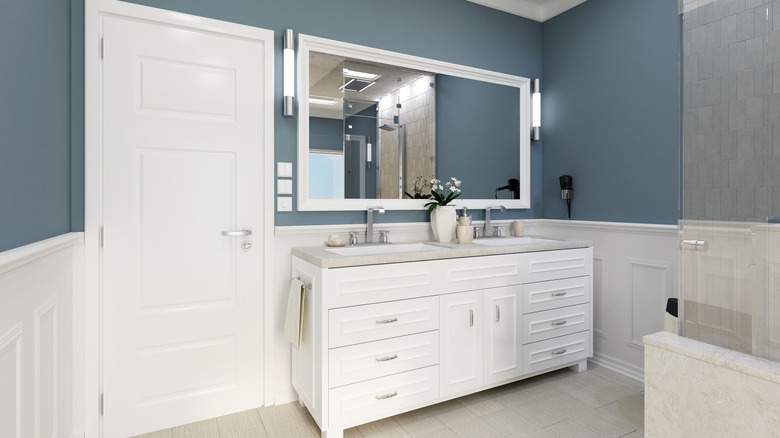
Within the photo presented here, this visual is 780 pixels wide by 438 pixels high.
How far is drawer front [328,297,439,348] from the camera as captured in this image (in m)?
1.94

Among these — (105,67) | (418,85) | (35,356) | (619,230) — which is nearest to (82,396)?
(35,356)

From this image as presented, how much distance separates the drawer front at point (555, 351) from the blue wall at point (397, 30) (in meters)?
1.01

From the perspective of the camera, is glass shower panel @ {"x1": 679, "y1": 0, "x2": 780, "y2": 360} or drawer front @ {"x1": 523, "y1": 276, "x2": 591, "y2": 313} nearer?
glass shower panel @ {"x1": 679, "y1": 0, "x2": 780, "y2": 360}

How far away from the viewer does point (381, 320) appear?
6.64 ft

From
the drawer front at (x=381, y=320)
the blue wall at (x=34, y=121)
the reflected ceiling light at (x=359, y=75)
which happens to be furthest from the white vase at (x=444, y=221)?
the blue wall at (x=34, y=121)

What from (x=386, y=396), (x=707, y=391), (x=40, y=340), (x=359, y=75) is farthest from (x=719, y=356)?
(x=359, y=75)

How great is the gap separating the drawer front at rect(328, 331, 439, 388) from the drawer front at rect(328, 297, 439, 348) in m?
0.03

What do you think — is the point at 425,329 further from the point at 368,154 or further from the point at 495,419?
the point at 368,154

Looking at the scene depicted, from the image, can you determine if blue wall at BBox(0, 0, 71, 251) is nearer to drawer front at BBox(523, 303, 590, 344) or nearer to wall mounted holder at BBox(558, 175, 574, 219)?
drawer front at BBox(523, 303, 590, 344)

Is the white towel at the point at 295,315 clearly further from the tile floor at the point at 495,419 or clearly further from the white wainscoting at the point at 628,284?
the white wainscoting at the point at 628,284

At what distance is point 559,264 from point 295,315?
5.39 feet

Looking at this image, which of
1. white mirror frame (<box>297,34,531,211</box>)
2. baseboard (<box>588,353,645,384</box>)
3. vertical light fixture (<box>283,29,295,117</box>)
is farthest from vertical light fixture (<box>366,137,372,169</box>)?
baseboard (<box>588,353,645,384</box>)

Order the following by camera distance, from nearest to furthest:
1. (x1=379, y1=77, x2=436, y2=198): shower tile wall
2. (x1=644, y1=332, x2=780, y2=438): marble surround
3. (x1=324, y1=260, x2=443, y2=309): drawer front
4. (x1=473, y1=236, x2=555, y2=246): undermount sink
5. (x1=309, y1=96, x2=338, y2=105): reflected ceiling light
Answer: (x1=644, y1=332, x2=780, y2=438): marble surround → (x1=324, y1=260, x2=443, y2=309): drawer front → (x1=309, y1=96, x2=338, y2=105): reflected ceiling light → (x1=379, y1=77, x2=436, y2=198): shower tile wall → (x1=473, y1=236, x2=555, y2=246): undermount sink

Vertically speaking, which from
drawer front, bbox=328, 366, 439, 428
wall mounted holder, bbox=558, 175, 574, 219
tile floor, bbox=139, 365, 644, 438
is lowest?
tile floor, bbox=139, 365, 644, 438
